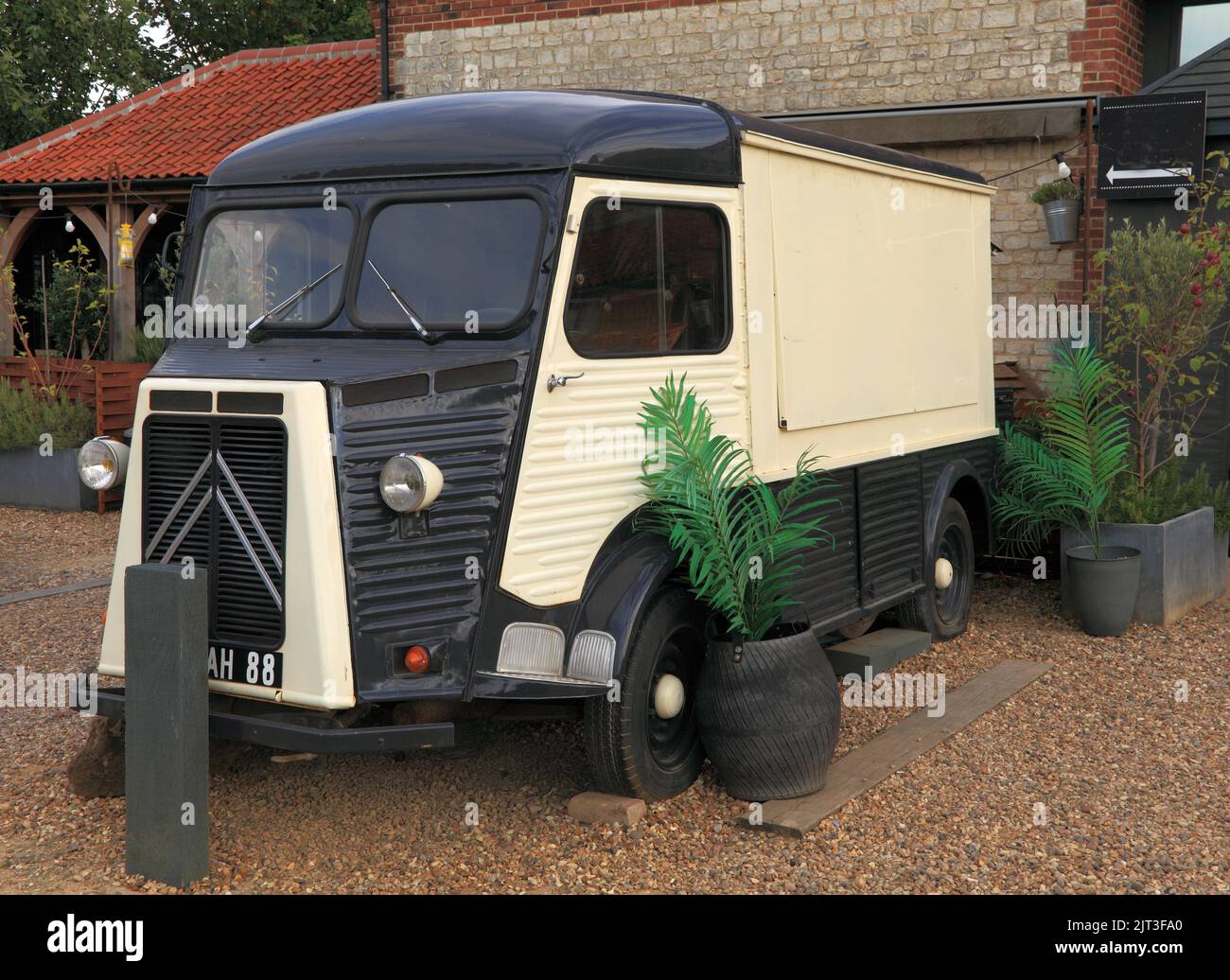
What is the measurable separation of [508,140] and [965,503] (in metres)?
4.25

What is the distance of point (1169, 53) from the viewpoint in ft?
35.9

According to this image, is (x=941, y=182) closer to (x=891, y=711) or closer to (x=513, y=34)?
(x=891, y=711)

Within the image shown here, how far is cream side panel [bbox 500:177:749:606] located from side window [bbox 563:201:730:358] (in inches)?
2.1

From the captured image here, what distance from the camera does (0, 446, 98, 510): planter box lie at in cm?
1204

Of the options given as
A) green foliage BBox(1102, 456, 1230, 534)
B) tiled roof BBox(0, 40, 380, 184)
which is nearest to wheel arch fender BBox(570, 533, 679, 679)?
green foliage BBox(1102, 456, 1230, 534)

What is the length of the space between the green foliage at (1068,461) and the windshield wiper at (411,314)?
178 inches

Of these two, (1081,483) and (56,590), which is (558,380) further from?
(56,590)

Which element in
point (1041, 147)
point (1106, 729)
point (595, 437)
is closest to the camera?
point (595, 437)

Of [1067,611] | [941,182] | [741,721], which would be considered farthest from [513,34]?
[741,721]

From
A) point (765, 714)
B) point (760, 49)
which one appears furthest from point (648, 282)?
point (760, 49)

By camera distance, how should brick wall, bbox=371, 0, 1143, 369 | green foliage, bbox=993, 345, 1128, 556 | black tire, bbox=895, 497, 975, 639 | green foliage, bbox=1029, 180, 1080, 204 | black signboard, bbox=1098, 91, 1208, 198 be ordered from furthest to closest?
brick wall, bbox=371, 0, 1143, 369 → green foliage, bbox=1029, 180, 1080, 204 → black signboard, bbox=1098, 91, 1208, 198 → green foliage, bbox=993, 345, 1128, 556 → black tire, bbox=895, 497, 975, 639

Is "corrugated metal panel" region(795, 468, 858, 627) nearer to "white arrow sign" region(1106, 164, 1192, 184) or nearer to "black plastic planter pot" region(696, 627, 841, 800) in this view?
"black plastic planter pot" region(696, 627, 841, 800)

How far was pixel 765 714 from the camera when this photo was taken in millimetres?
4730

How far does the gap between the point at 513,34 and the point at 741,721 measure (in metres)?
10.1
